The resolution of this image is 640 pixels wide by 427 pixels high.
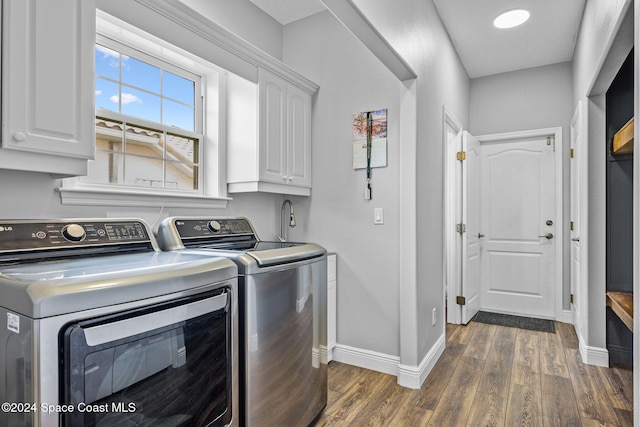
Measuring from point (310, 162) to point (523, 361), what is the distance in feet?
7.53

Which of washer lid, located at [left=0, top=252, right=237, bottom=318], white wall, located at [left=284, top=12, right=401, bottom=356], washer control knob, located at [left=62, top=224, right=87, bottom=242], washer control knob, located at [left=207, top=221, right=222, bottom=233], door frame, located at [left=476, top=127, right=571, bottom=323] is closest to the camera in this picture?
washer lid, located at [left=0, top=252, right=237, bottom=318]

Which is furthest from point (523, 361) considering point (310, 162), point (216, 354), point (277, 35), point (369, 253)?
point (277, 35)

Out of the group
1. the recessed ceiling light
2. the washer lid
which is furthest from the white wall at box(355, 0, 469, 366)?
the washer lid

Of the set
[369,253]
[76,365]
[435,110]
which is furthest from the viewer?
[435,110]

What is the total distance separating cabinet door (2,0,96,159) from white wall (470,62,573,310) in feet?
13.5

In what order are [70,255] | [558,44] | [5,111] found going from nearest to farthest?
[5,111] < [70,255] < [558,44]

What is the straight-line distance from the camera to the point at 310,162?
3.07 meters

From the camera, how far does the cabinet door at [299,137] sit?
2.86 metres

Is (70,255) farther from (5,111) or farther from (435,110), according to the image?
(435,110)

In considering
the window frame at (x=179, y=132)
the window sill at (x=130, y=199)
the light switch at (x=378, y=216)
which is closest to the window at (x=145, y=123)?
the window frame at (x=179, y=132)

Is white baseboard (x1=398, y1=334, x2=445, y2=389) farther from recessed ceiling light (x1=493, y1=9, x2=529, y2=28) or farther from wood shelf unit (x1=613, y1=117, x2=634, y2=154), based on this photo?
recessed ceiling light (x1=493, y1=9, x2=529, y2=28)

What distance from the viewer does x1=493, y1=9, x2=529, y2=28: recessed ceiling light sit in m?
3.09

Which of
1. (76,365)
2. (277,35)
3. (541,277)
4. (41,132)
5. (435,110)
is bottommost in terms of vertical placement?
(541,277)

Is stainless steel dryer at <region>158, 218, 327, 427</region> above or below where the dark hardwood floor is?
above
